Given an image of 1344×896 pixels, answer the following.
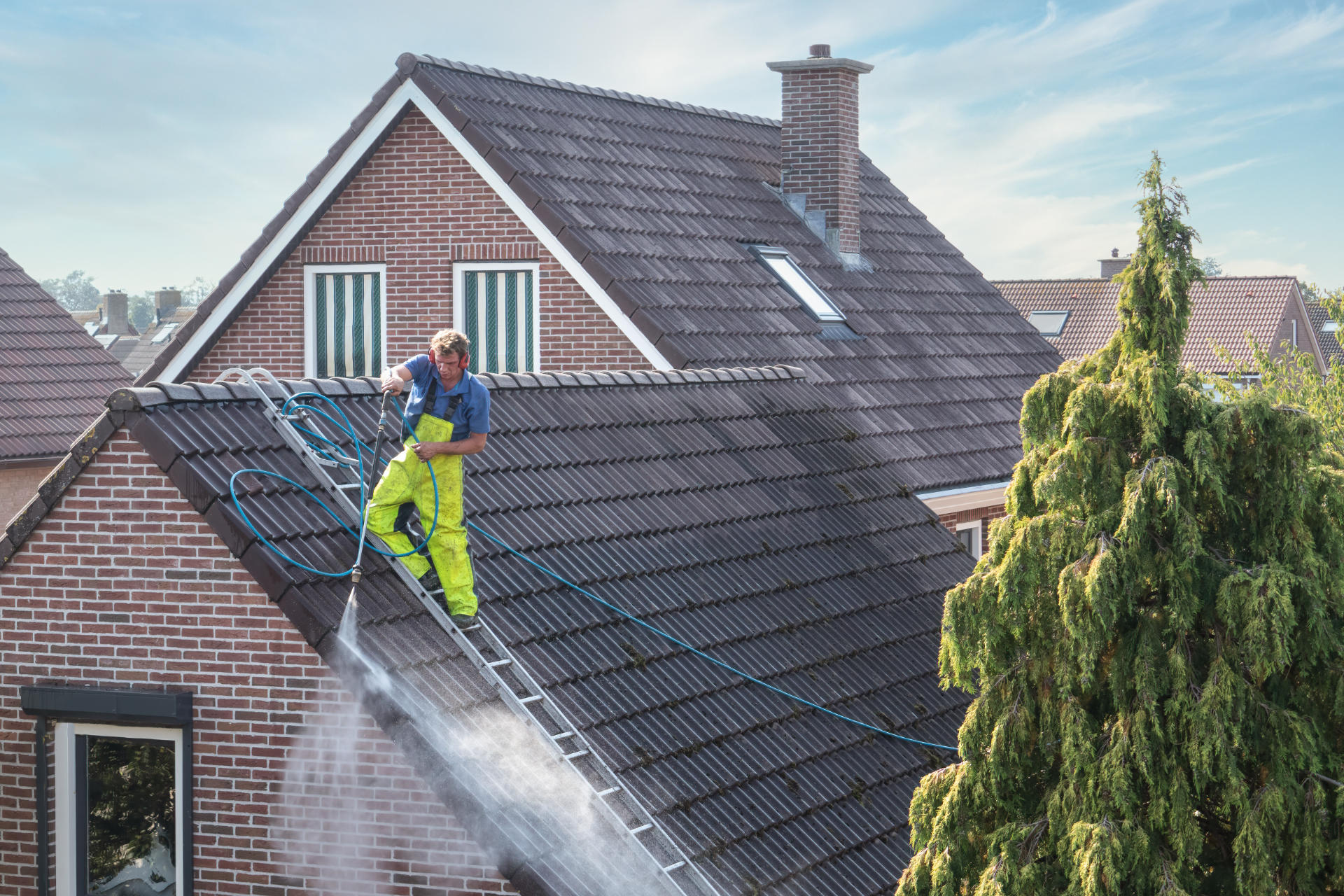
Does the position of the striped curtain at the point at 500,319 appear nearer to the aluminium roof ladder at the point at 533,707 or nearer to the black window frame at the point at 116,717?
the aluminium roof ladder at the point at 533,707

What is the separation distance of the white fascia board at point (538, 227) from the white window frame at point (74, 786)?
7.05 m

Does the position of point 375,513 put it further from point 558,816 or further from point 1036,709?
point 1036,709

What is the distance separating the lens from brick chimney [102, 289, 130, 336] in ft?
265

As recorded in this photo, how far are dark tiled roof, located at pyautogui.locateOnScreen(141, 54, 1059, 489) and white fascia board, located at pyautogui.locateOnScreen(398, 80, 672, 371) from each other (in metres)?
0.09

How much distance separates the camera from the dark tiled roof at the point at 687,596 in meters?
7.35

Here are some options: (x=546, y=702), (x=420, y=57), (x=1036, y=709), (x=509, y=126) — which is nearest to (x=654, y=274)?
(x=509, y=126)

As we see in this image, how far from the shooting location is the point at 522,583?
8.30 metres

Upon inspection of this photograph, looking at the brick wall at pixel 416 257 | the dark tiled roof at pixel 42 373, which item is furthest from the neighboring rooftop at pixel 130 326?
the brick wall at pixel 416 257

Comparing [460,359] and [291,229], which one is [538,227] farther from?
[460,359]

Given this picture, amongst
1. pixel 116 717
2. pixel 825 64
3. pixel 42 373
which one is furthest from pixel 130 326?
pixel 116 717

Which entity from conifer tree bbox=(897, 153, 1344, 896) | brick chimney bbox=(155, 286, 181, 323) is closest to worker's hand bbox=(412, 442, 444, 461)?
conifer tree bbox=(897, 153, 1344, 896)

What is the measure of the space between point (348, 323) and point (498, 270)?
6.71ft

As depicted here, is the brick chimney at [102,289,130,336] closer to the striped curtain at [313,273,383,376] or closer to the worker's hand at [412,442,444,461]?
the striped curtain at [313,273,383,376]

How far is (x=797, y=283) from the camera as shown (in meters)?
16.3
